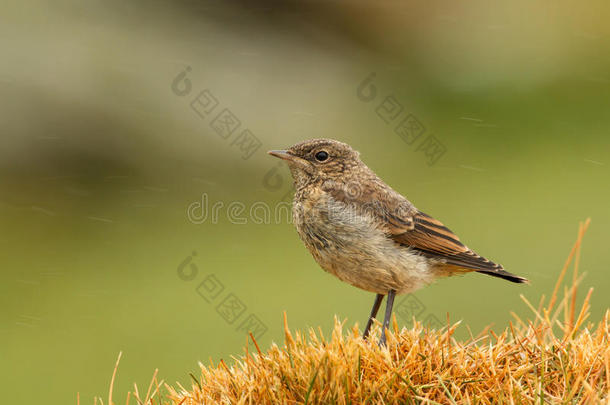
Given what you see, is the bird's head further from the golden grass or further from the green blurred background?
the green blurred background

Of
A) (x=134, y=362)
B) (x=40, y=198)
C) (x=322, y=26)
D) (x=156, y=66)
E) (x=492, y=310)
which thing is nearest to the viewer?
(x=134, y=362)

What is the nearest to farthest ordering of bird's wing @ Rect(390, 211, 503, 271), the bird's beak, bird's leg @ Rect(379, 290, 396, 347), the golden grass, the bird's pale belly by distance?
the golden grass, bird's leg @ Rect(379, 290, 396, 347), the bird's pale belly, bird's wing @ Rect(390, 211, 503, 271), the bird's beak

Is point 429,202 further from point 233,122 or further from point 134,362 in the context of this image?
point 134,362

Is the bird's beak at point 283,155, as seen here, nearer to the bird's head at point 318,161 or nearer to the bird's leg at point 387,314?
the bird's head at point 318,161

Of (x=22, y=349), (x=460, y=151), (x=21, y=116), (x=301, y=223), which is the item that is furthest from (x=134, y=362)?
(x=460, y=151)

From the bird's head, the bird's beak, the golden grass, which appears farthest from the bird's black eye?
the golden grass

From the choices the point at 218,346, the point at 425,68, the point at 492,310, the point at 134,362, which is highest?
the point at 425,68

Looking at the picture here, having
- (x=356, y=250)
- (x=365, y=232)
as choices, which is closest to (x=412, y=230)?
(x=365, y=232)
